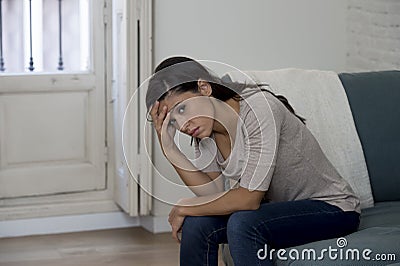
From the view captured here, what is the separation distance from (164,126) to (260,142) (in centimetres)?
29

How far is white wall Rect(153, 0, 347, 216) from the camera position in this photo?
4168 mm

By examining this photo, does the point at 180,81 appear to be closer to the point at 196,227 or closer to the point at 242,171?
the point at 242,171

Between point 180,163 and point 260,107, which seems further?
point 180,163

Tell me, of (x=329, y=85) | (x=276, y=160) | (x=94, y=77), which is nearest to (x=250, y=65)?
(x=94, y=77)

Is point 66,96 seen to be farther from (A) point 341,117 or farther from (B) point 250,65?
(A) point 341,117

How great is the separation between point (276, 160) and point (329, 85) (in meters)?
0.68

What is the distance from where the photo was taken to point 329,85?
124 inches

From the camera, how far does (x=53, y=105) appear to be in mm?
4281

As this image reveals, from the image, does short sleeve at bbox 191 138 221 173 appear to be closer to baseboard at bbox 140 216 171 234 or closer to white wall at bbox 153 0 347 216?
white wall at bbox 153 0 347 216

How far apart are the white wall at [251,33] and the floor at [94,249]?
0.73 feet

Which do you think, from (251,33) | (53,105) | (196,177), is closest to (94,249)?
(53,105)

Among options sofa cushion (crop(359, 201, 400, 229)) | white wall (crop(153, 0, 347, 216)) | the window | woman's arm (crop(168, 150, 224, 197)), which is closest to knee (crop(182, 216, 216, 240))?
woman's arm (crop(168, 150, 224, 197))

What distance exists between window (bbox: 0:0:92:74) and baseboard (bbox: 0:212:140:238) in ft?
2.46
